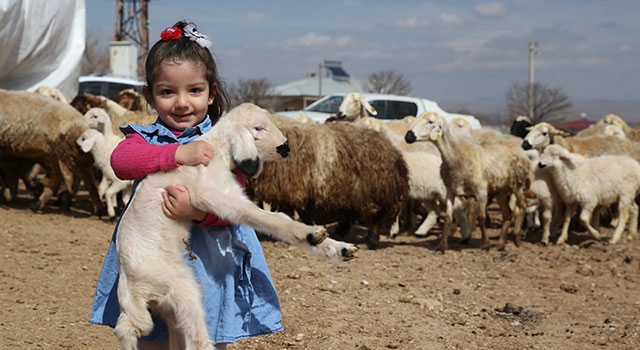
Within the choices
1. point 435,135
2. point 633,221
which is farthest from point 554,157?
point 435,135

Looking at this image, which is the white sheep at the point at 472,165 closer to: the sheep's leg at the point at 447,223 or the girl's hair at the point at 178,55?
the sheep's leg at the point at 447,223

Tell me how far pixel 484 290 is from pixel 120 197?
619 centimetres

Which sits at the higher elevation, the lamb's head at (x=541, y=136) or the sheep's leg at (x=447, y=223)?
the lamb's head at (x=541, y=136)

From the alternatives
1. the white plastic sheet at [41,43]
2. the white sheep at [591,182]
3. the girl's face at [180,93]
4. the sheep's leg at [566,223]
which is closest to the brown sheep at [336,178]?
the white sheep at [591,182]

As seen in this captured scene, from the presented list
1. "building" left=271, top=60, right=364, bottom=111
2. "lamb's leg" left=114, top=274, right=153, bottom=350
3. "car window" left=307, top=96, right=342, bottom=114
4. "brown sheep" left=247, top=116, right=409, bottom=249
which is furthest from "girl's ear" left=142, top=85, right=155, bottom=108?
"building" left=271, top=60, right=364, bottom=111

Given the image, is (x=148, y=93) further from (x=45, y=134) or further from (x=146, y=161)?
(x=45, y=134)

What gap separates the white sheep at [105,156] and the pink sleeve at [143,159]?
6.68 metres

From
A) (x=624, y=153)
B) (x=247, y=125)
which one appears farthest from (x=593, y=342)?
(x=624, y=153)

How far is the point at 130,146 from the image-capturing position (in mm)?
3027

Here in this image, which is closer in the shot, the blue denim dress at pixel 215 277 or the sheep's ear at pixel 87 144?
the blue denim dress at pixel 215 277

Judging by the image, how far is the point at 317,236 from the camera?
2.64m

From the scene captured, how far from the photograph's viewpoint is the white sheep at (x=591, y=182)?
33.0 ft

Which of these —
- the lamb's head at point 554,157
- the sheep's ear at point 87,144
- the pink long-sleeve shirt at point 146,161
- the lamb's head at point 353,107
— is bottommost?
the lamb's head at point 554,157

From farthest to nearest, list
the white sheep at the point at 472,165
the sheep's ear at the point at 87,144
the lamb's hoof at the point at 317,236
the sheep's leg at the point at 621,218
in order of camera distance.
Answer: the sheep's leg at the point at 621,218
the sheep's ear at the point at 87,144
the white sheep at the point at 472,165
the lamb's hoof at the point at 317,236
